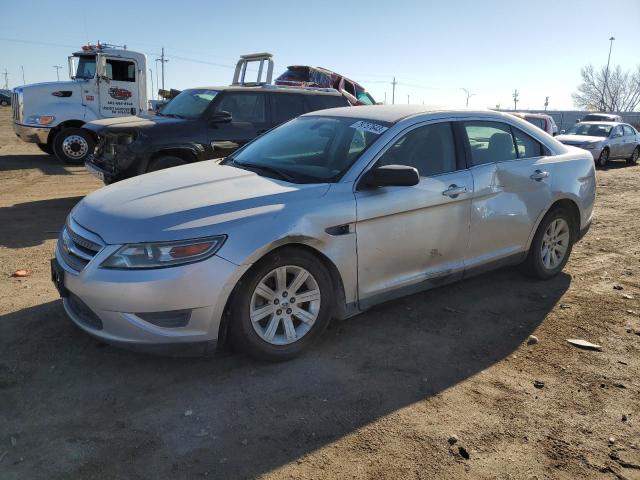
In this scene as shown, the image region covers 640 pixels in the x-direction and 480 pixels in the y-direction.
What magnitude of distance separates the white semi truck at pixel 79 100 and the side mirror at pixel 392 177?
10949 mm

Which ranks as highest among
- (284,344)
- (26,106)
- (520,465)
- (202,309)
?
(26,106)

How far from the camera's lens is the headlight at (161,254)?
312 centimetres

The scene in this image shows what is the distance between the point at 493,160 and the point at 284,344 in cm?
248

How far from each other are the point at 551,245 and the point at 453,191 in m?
1.70

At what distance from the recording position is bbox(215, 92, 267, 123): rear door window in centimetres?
832

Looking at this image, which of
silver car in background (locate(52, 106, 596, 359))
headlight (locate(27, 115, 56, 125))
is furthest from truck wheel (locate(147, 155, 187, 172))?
headlight (locate(27, 115, 56, 125))

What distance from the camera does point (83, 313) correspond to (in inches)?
133

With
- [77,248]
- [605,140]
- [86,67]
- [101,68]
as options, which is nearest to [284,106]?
[77,248]

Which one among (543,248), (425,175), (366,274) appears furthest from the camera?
(543,248)

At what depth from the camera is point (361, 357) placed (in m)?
3.72

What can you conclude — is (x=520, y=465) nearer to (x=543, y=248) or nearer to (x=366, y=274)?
(x=366, y=274)

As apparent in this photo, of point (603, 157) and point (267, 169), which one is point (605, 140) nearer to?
point (603, 157)

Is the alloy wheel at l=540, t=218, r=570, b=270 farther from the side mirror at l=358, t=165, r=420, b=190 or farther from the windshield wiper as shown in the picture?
the windshield wiper

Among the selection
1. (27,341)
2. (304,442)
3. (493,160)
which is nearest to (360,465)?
(304,442)
